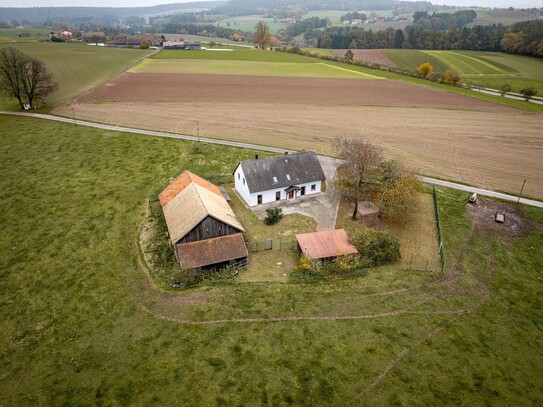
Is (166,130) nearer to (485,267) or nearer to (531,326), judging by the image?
(485,267)

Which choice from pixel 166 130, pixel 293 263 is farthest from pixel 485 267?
pixel 166 130

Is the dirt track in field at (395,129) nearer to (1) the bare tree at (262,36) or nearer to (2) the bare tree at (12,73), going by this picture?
(2) the bare tree at (12,73)

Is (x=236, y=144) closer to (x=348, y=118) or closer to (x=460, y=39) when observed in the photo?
(x=348, y=118)

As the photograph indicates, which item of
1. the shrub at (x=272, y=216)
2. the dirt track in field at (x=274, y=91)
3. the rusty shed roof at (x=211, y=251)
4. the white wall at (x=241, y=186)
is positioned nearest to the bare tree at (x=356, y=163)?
the shrub at (x=272, y=216)

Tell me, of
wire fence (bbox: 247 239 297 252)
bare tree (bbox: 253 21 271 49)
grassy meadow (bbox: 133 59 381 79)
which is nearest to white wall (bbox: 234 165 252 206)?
wire fence (bbox: 247 239 297 252)

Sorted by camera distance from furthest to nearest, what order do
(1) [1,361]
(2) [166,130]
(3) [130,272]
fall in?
1. (2) [166,130]
2. (3) [130,272]
3. (1) [1,361]

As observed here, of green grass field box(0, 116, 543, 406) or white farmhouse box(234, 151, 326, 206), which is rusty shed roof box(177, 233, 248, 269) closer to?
green grass field box(0, 116, 543, 406)
